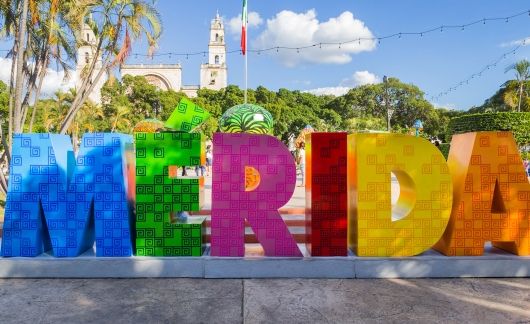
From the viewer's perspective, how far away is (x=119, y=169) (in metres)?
5.03

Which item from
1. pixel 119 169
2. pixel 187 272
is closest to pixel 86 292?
pixel 187 272

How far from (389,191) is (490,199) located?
52.8 inches

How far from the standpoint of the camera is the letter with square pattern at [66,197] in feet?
16.5

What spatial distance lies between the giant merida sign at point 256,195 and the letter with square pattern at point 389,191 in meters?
0.01

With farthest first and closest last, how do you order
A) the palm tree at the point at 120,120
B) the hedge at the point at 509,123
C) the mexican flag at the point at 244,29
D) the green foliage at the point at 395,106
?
the green foliage at the point at 395,106 < the palm tree at the point at 120,120 < the hedge at the point at 509,123 < the mexican flag at the point at 244,29

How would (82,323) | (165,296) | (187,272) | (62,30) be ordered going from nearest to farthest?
(82,323)
(165,296)
(187,272)
(62,30)

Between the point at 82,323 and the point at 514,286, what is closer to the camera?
the point at 82,323

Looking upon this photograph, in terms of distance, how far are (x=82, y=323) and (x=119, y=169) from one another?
6.62 feet

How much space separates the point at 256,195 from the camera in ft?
16.5

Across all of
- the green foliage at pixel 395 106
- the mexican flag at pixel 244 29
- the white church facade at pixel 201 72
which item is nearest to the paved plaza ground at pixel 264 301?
the mexican flag at pixel 244 29

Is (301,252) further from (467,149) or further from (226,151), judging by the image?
(467,149)

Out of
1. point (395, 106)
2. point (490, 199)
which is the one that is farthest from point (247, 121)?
point (395, 106)

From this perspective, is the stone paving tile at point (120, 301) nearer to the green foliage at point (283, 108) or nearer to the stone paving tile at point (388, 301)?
the stone paving tile at point (388, 301)

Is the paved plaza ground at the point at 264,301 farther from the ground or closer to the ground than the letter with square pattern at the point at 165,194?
closer to the ground
